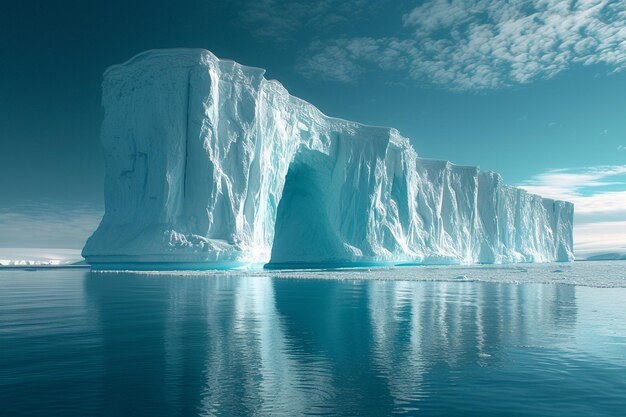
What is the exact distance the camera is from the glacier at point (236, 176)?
1033 inches

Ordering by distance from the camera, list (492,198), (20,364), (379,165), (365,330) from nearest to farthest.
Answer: (20,364), (365,330), (379,165), (492,198)

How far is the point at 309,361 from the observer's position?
205 inches

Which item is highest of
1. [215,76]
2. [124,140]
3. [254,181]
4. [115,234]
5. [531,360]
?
[215,76]

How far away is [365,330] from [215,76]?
22.8 meters

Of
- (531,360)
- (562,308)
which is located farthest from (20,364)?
(562,308)

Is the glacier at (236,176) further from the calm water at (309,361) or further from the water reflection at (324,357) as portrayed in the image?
the calm water at (309,361)

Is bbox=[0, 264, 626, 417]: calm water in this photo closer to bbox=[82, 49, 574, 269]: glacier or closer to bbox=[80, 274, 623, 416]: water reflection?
bbox=[80, 274, 623, 416]: water reflection

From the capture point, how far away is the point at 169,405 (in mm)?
3707

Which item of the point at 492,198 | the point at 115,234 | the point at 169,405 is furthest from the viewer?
the point at 492,198

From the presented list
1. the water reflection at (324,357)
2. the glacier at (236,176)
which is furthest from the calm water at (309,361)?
the glacier at (236,176)

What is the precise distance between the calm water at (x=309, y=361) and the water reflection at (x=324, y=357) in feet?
0.05

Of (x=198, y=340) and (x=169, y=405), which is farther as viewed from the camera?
(x=198, y=340)

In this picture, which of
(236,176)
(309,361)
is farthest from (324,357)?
(236,176)

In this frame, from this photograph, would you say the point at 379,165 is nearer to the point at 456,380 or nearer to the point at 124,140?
the point at 124,140
